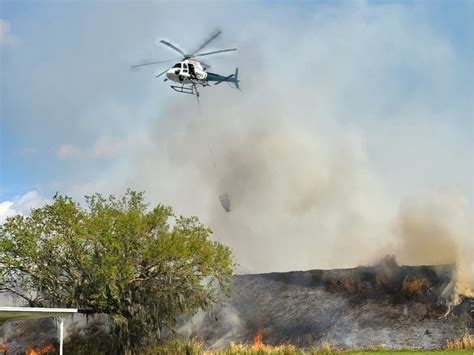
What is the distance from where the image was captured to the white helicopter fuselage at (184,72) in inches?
1414

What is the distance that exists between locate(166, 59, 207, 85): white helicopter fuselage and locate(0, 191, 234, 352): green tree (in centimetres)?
836

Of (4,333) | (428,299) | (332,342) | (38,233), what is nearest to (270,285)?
(332,342)

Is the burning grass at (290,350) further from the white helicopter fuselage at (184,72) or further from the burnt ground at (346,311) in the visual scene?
the white helicopter fuselage at (184,72)

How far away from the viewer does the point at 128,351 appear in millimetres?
36656

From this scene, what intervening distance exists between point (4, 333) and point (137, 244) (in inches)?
1016

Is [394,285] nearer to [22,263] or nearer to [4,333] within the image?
[22,263]

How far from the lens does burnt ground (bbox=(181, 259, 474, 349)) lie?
37156 mm

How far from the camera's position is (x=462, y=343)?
1337 inches

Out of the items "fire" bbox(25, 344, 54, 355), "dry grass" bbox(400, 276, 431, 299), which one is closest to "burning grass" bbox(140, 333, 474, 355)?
"dry grass" bbox(400, 276, 431, 299)

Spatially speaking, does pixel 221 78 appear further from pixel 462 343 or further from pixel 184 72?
pixel 462 343

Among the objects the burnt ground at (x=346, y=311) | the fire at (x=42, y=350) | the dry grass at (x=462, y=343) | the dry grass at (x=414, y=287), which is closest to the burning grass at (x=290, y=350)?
the dry grass at (x=462, y=343)

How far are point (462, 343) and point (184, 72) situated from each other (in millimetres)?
21511

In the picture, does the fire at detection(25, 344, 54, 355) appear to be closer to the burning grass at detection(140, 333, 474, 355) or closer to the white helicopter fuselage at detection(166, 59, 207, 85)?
the burning grass at detection(140, 333, 474, 355)

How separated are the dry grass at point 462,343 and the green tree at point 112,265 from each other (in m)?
14.0
